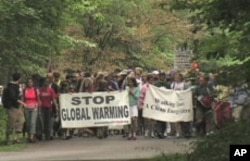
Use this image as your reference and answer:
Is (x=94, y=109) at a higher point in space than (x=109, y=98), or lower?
lower

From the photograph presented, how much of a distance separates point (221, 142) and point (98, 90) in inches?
327

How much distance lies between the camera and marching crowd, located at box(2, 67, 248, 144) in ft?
57.5

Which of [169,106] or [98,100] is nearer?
[98,100]

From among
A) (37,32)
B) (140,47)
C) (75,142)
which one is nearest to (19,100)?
(75,142)

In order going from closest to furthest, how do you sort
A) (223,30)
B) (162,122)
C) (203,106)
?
(223,30) < (203,106) < (162,122)

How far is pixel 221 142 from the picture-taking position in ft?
35.8

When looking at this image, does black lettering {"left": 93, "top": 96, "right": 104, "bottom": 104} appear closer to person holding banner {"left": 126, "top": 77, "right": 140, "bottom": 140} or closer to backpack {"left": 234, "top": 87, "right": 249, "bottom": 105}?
person holding banner {"left": 126, "top": 77, "right": 140, "bottom": 140}

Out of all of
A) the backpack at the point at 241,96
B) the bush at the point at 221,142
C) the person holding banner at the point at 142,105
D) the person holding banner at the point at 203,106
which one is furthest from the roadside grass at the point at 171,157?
the person holding banner at the point at 142,105

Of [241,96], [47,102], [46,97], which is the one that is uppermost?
[241,96]

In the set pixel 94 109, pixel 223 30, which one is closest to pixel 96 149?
pixel 94 109

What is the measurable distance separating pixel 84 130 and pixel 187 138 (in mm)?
2887

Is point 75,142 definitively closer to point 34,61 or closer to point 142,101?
point 142,101

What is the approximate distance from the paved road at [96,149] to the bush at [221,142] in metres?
2.96

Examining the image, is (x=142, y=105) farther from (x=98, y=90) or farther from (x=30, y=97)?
(x=30, y=97)
